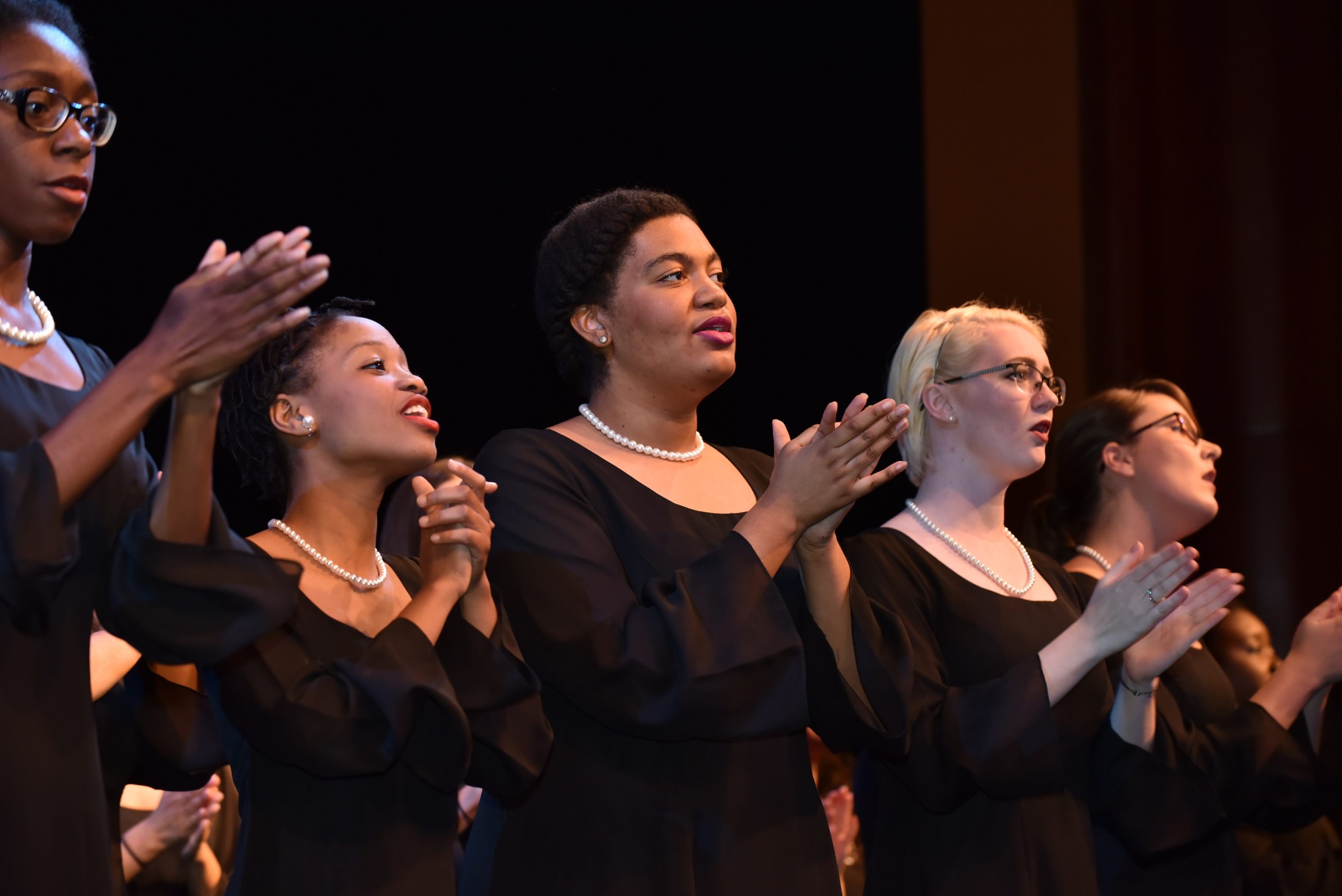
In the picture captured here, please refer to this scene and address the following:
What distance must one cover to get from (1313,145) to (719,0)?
8.10 ft

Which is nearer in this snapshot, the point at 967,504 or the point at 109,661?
the point at 109,661

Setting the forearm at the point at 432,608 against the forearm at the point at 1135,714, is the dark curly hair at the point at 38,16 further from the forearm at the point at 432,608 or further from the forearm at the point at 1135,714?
the forearm at the point at 1135,714

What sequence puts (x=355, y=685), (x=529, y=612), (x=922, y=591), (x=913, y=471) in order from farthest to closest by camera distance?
(x=913, y=471)
(x=922, y=591)
(x=529, y=612)
(x=355, y=685)

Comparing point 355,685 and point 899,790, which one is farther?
point 899,790

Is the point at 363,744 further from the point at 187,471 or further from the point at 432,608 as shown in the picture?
the point at 187,471

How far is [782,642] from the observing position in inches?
86.4

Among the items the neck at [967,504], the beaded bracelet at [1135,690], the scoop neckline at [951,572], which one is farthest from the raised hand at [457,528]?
Result: the beaded bracelet at [1135,690]

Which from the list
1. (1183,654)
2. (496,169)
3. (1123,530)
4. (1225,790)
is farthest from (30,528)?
(496,169)

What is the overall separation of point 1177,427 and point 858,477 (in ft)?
6.08

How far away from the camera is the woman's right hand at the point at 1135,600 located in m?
2.60

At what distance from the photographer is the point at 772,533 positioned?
2.23m

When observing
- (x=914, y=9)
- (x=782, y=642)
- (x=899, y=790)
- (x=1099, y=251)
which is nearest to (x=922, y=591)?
(x=899, y=790)

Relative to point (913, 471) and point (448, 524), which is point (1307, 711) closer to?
point (913, 471)

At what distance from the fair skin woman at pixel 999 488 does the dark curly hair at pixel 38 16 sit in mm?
1846
